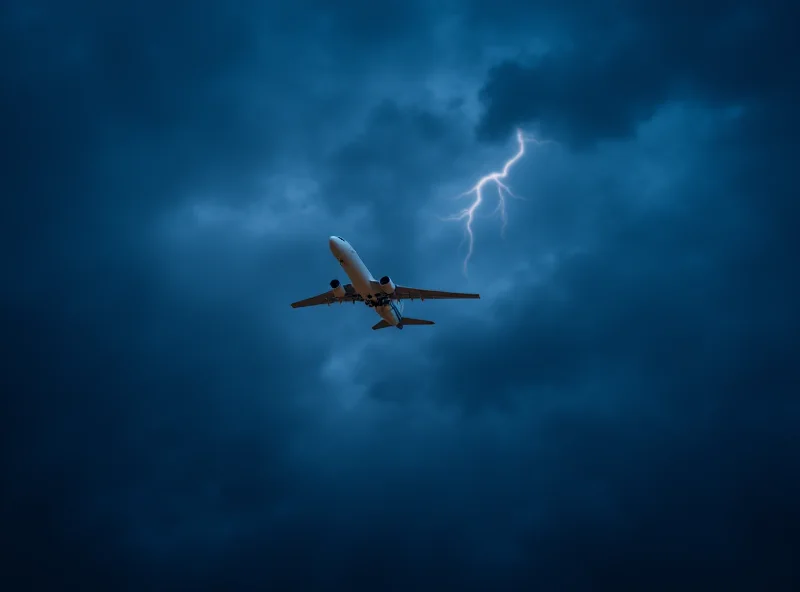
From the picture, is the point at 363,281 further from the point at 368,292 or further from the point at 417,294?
the point at 417,294

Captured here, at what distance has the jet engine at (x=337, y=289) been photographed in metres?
85.9

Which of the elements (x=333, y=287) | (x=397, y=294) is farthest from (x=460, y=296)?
(x=333, y=287)

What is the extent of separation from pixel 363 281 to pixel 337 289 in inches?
237

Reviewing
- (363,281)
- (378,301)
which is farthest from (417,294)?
(363,281)

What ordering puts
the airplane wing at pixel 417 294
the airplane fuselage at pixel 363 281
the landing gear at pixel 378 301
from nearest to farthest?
the airplane fuselage at pixel 363 281
the landing gear at pixel 378 301
the airplane wing at pixel 417 294

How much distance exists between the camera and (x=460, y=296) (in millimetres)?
87812

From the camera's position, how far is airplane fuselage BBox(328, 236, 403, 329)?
78.5 metres

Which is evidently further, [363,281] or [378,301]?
[378,301]

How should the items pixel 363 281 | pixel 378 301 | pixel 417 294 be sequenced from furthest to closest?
pixel 417 294 < pixel 378 301 < pixel 363 281

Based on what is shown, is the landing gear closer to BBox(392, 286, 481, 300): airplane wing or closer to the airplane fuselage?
the airplane fuselage

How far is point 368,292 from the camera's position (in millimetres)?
83750

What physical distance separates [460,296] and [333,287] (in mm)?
14469

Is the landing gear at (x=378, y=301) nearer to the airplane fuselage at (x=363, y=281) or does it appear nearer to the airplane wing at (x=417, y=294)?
the airplane fuselage at (x=363, y=281)

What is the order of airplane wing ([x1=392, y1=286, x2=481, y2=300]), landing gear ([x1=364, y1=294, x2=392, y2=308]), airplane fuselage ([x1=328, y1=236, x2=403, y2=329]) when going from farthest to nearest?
1. airplane wing ([x1=392, y1=286, x2=481, y2=300])
2. landing gear ([x1=364, y1=294, x2=392, y2=308])
3. airplane fuselage ([x1=328, y1=236, x2=403, y2=329])
